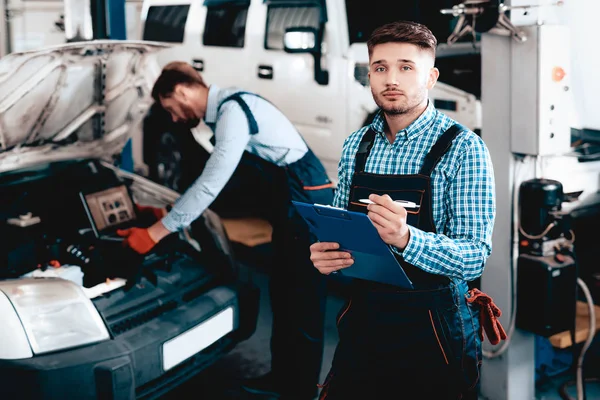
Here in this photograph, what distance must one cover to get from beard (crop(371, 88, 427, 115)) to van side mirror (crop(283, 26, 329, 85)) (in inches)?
143

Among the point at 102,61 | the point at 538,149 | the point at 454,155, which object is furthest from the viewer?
the point at 102,61

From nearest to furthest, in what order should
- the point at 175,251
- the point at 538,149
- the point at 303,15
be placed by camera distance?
the point at 538,149
the point at 175,251
the point at 303,15

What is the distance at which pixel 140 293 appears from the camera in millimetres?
3115

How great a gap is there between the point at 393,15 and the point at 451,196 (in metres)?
3.27

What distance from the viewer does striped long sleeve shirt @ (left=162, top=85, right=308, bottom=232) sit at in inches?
126

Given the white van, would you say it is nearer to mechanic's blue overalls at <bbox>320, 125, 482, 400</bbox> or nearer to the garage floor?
the garage floor

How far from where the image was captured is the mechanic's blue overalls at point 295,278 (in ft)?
10.9

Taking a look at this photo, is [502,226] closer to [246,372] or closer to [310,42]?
[246,372]

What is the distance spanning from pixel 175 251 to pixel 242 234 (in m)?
2.00

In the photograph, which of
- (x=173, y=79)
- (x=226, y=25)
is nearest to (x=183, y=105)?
(x=173, y=79)

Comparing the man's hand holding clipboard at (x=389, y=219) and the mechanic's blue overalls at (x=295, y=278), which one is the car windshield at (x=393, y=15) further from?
the man's hand holding clipboard at (x=389, y=219)

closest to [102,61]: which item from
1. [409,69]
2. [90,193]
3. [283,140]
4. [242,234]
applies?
[90,193]

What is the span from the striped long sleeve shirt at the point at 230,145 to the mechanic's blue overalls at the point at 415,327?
1333 millimetres

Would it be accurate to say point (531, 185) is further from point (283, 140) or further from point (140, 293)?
point (140, 293)
